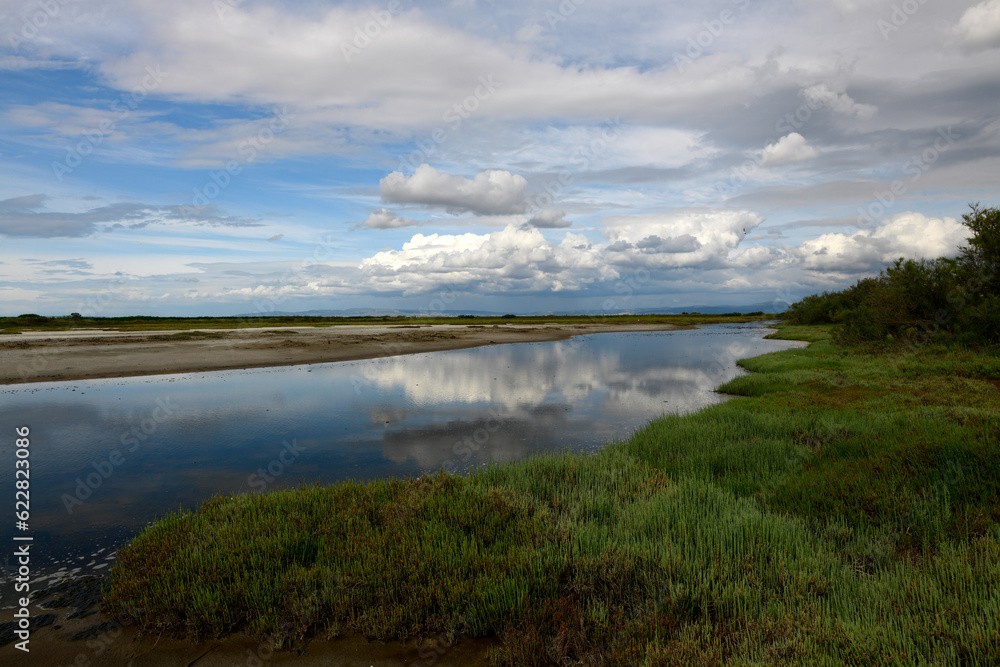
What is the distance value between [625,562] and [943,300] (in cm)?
3185

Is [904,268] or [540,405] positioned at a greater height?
[904,268]

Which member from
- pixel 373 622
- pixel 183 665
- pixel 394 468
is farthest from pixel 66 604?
pixel 394 468

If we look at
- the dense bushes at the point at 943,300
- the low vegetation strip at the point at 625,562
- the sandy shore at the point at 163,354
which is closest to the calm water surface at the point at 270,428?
the low vegetation strip at the point at 625,562

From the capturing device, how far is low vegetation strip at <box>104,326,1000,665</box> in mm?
4840

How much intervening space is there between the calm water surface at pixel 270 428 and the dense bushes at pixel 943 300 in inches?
401

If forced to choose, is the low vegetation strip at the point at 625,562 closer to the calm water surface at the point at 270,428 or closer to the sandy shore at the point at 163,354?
the calm water surface at the point at 270,428

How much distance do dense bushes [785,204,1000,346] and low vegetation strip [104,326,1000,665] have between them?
64.5ft

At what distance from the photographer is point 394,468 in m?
12.6

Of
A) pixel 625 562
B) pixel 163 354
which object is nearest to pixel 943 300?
pixel 625 562

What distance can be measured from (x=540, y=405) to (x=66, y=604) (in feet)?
53.3

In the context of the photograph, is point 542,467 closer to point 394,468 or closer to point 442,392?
point 394,468

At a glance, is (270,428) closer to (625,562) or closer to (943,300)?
(625,562)

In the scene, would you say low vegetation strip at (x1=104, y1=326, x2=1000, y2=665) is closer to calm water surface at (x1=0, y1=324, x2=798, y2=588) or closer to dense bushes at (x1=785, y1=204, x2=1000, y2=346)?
calm water surface at (x1=0, y1=324, x2=798, y2=588)

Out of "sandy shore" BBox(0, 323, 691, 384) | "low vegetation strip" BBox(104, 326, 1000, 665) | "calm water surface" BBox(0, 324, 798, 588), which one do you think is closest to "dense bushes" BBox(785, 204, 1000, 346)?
"calm water surface" BBox(0, 324, 798, 588)
